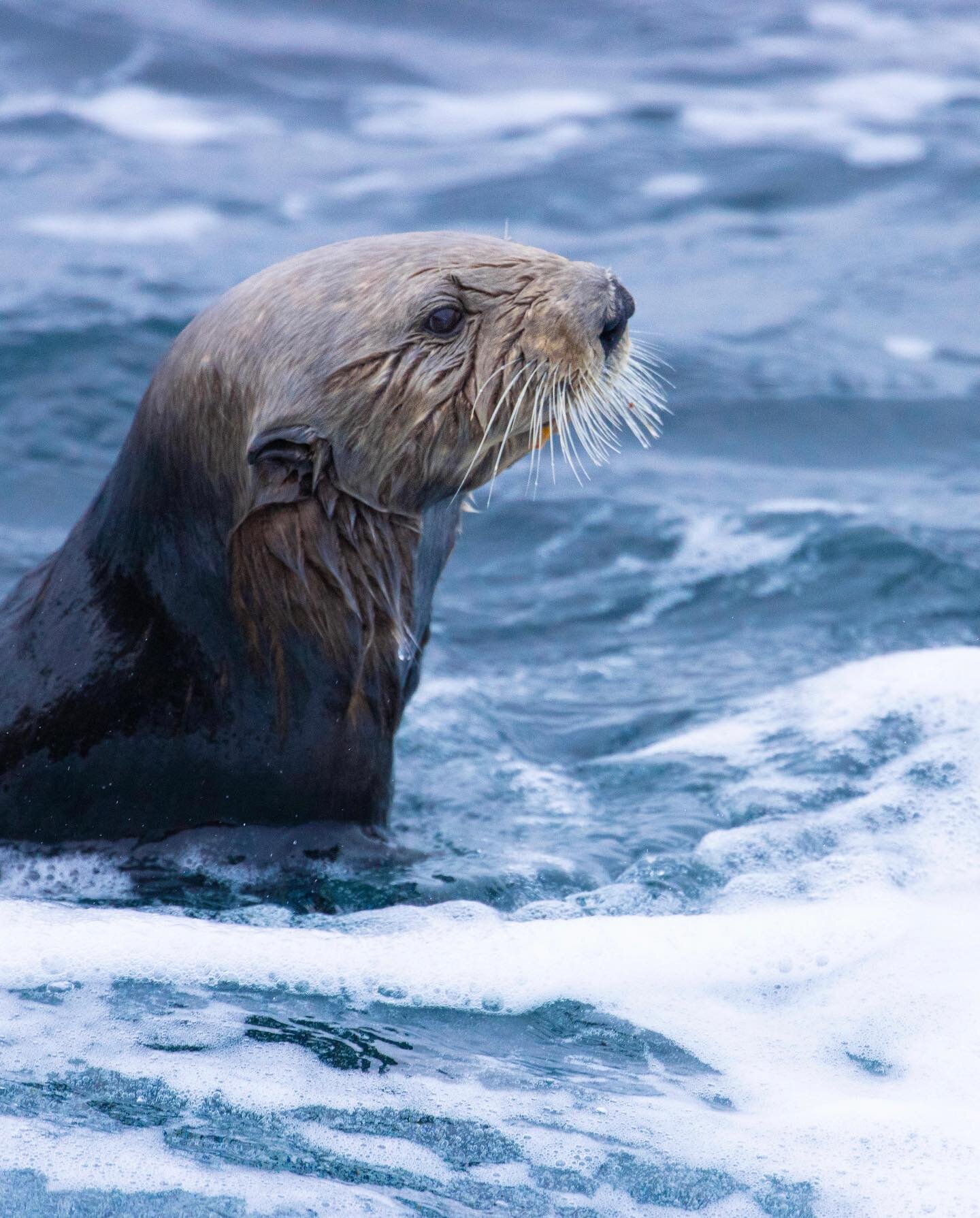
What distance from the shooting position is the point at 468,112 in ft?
45.8

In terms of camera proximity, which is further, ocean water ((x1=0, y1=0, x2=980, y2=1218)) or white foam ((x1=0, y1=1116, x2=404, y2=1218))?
ocean water ((x1=0, y1=0, x2=980, y2=1218))

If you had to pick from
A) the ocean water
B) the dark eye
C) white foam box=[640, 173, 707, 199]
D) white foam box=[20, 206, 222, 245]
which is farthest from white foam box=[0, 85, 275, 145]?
the dark eye

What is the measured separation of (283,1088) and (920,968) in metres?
1.58

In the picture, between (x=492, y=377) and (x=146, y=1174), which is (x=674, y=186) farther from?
(x=146, y=1174)

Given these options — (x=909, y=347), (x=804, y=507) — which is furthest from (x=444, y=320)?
(x=909, y=347)

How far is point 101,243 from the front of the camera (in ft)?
35.7

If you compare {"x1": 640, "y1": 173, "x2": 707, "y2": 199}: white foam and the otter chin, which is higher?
{"x1": 640, "y1": 173, "x2": 707, "y2": 199}: white foam

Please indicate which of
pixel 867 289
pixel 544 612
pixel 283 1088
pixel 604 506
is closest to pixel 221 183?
pixel 867 289

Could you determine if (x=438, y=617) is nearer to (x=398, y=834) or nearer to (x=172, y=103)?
(x=398, y=834)

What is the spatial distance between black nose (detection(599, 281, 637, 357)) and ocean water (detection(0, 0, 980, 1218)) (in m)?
1.43

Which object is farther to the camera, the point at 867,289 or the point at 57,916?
the point at 867,289

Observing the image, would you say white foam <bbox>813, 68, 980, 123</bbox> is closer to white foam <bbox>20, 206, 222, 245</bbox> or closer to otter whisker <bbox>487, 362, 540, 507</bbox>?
white foam <bbox>20, 206, 222, 245</bbox>

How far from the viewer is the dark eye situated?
3.79 metres

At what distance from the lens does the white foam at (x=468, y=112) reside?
1352cm
